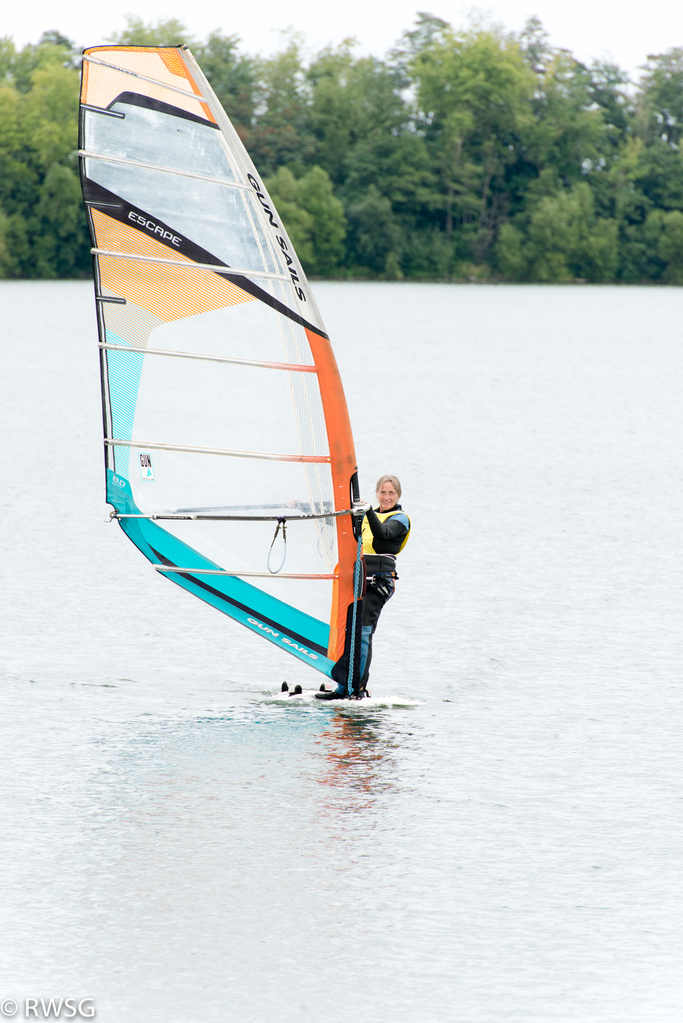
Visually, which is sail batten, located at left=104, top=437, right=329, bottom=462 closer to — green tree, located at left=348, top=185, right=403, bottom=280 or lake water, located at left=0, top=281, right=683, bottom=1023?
A: lake water, located at left=0, top=281, right=683, bottom=1023

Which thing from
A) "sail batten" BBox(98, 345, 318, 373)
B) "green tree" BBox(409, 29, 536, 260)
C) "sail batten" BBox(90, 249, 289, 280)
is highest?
"green tree" BBox(409, 29, 536, 260)

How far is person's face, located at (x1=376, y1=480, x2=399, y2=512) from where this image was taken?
8203 millimetres

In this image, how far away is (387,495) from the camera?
27.0 feet

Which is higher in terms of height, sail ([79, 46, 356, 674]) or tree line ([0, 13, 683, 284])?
tree line ([0, 13, 683, 284])

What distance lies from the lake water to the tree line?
7141 cm

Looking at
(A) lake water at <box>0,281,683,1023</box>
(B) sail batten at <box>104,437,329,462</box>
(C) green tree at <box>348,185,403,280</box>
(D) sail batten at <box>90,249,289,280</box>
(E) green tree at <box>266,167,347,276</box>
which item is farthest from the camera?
(C) green tree at <box>348,185,403,280</box>

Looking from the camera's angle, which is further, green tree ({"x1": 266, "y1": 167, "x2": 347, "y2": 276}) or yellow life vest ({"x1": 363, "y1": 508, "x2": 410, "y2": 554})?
green tree ({"x1": 266, "y1": 167, "x2": 347, "y2": 276})

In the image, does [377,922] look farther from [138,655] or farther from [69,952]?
[138,655]

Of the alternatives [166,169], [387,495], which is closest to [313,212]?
[387,495]

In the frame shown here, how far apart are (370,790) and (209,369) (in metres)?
2.56

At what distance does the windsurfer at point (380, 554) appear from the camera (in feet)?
27.0

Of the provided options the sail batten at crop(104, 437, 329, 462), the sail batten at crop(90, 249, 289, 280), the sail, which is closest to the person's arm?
the sail

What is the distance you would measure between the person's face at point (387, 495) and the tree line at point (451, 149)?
7527 cm

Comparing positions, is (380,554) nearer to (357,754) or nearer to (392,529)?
(392,529)
